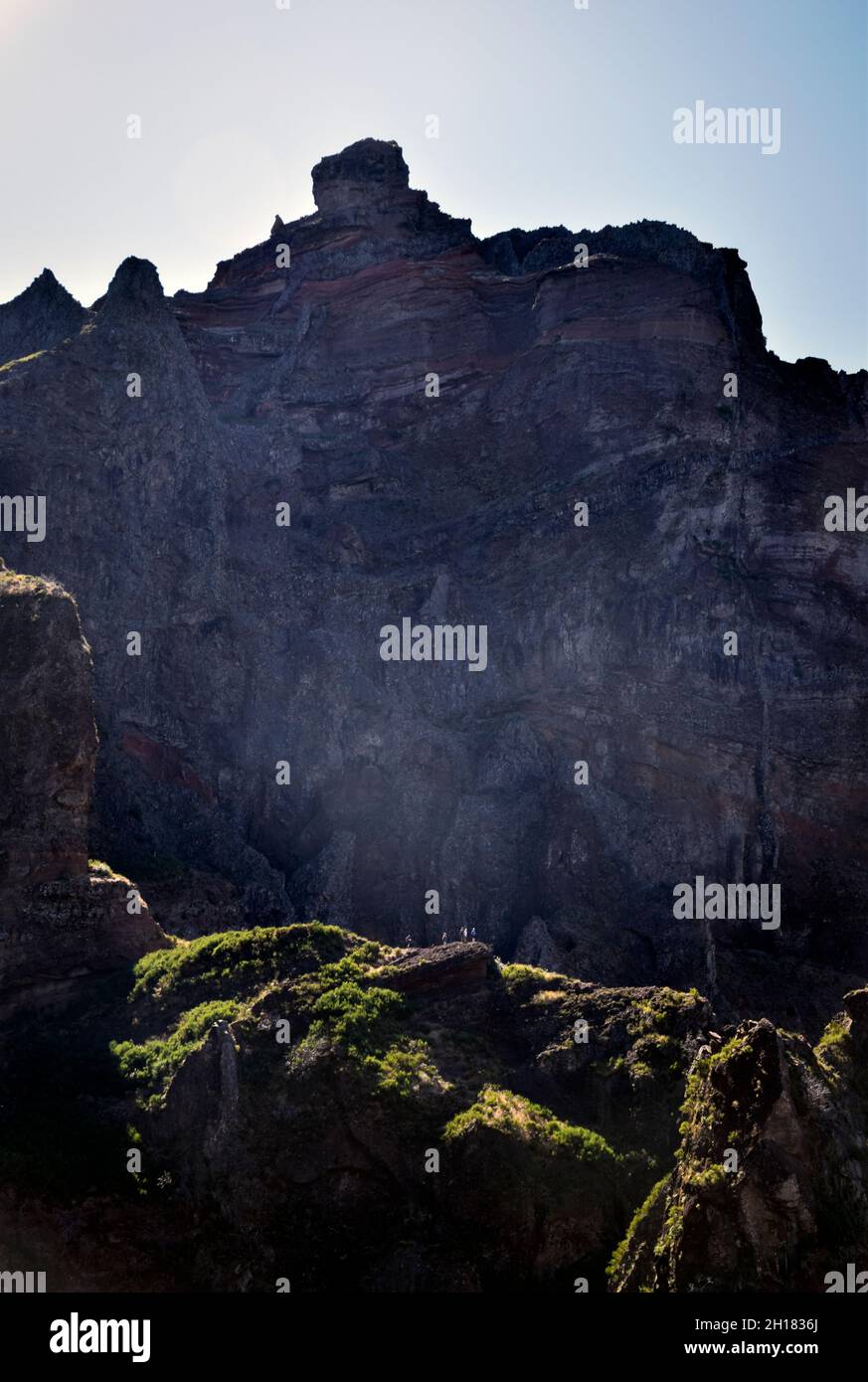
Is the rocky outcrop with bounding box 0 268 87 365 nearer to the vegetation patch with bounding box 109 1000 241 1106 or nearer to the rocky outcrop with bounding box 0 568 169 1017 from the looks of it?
the rocky outcrop with bounding box 0 568 169 1017

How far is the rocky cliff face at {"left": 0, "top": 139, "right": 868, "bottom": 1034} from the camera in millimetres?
77500

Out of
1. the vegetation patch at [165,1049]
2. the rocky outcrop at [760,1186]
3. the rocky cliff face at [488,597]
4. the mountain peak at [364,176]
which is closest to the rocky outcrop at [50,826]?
the vegetation patch at [165,1049]

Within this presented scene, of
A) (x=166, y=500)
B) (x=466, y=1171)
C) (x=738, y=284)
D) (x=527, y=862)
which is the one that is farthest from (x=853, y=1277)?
(x=738, y=284)

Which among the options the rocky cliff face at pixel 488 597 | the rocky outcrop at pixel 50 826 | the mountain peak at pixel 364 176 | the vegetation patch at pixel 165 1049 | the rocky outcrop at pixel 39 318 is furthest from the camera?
the mountain peak at pixel 364 176

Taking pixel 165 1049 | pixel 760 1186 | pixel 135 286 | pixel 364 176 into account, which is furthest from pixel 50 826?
pixel 364 176

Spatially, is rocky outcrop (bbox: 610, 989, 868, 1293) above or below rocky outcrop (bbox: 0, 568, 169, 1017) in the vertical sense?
below

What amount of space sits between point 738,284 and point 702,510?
46.1 feet

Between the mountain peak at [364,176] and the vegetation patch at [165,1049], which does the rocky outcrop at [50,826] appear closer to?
the vegetation patch at [165,1049]

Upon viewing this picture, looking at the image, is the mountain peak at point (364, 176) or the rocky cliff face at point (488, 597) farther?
the mountain peak at point (364, 176)

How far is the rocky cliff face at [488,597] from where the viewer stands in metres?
77.5

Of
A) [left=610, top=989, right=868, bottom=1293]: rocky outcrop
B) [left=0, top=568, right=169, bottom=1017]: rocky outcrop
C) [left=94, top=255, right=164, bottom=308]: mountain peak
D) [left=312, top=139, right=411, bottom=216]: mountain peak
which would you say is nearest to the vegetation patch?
[left=0, top=568, right=169, bottom=1017]: rocky outcrop

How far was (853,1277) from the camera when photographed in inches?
1567
